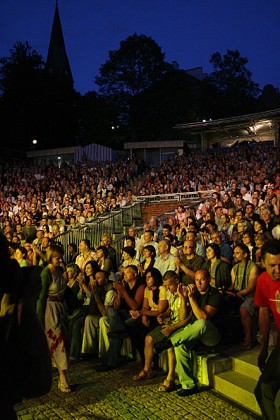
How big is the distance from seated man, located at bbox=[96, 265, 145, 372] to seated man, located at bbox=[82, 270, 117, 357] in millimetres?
127

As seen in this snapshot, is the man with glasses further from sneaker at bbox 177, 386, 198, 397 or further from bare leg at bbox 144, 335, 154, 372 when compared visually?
sneaker at bbox 177, 386, 198, 397

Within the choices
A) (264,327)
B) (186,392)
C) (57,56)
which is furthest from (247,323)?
(57,56)

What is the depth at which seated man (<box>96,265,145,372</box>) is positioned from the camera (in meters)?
5.93

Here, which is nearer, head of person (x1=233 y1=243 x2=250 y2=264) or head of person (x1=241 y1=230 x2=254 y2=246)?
head of person (x1=233 y1=243 x2=250 y2=264)

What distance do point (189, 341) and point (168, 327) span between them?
0.35 metres

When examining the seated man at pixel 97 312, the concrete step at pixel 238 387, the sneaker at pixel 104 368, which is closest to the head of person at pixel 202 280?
the concrete step at pixel 238 387

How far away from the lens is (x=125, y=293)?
20.5 ft

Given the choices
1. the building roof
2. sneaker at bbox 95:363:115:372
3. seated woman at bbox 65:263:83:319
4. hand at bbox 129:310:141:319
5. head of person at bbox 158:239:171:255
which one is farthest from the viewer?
the building roof

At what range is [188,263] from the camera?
23.6 ft

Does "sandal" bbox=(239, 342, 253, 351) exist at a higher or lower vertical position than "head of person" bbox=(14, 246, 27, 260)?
lower

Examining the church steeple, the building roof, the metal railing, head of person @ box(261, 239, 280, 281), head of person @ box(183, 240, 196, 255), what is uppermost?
the church steeple

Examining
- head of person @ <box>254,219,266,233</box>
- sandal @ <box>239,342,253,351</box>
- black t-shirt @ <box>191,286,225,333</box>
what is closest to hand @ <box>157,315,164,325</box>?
black t-shirt @ <box>191,286,225,333</box>

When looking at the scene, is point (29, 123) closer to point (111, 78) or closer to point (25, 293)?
point (111, 78)

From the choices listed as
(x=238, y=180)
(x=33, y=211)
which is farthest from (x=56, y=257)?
(x=33, y=211)
